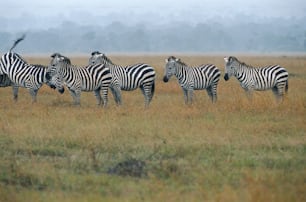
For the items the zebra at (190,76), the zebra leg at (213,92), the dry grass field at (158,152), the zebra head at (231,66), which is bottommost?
the dry grass field at (158,152)

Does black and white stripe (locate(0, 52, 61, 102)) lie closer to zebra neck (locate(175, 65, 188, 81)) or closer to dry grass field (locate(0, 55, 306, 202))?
dry grass field (locate(0, 55, 306, 202))

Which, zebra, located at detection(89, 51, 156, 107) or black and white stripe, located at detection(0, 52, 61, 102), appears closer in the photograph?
zebra, located at detection(89, 51, 156, 107)

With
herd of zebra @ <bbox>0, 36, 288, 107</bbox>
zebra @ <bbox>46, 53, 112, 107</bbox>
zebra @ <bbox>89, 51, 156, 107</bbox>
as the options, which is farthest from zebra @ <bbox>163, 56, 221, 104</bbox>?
zebra @ <bbox>46, 53, 112, 107</bbox>

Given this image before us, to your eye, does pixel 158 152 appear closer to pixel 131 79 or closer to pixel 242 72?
pixel 131 79

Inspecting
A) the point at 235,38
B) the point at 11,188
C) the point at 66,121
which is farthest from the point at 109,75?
the point at 235,38

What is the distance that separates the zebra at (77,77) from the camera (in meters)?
15.0

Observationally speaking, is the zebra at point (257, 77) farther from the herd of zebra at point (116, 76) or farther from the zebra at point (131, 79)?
the zebra at point (131, 79)

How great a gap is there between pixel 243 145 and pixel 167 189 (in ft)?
9.32

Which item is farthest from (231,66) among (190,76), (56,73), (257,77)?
(56,73)

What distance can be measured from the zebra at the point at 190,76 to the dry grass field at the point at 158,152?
1411mm

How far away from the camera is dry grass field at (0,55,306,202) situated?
6992 mm

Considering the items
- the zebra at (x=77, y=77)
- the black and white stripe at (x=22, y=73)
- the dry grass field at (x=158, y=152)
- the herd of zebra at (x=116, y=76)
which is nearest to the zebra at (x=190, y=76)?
the herd of zebra at (x=116, y=76)

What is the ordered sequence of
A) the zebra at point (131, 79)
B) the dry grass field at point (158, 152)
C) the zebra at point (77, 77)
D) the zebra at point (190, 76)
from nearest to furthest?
the dry grass field at point (158, 152), the zebra at point (77, 77), the zebra at point (131, 79), the zebra at point (190, 76)

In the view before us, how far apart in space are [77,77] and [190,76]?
277 cm
